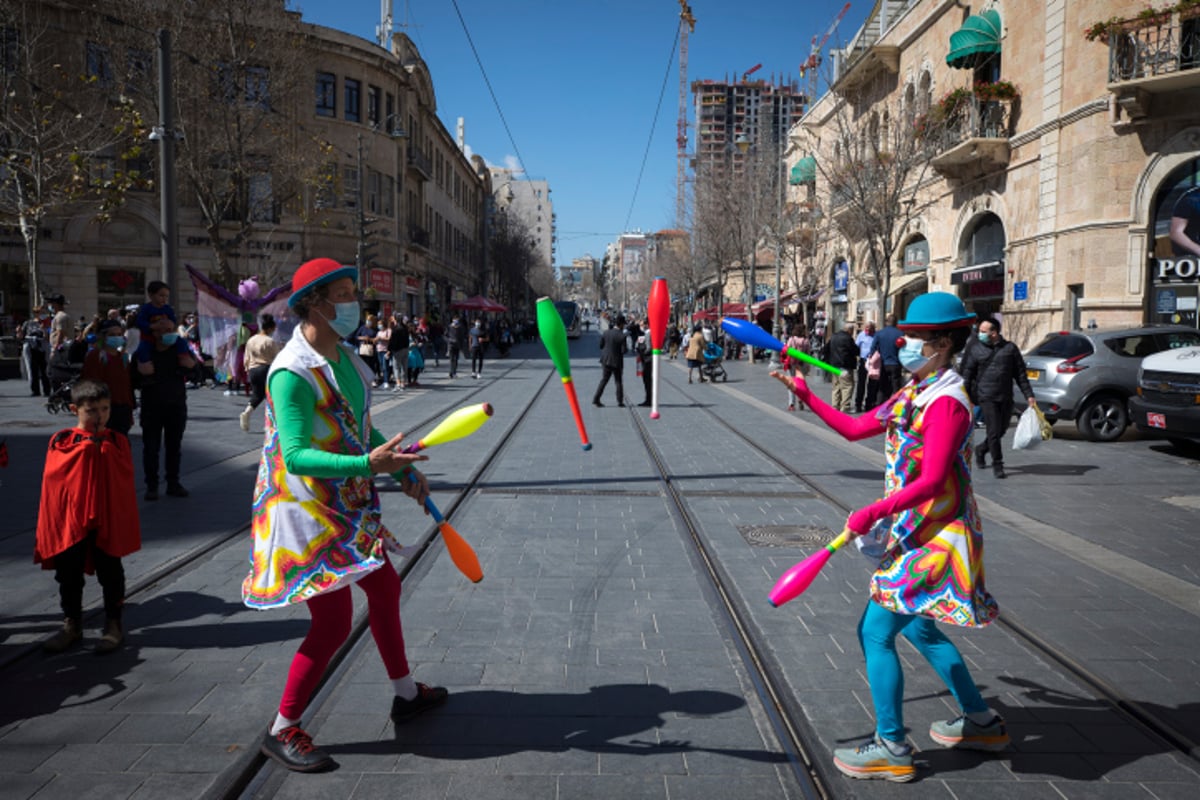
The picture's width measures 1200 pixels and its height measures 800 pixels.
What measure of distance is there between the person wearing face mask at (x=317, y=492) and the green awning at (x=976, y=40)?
24.4m

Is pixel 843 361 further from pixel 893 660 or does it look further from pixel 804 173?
pixel 804 173

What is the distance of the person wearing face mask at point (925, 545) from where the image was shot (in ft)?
10.5

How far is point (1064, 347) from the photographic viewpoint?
13906 millimetres

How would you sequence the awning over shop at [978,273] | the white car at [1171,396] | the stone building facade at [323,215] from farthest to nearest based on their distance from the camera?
the stone building facade at [323,215], the awning over shop at [978,273], the white car at [1171,396]

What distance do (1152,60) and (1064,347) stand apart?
8316mm

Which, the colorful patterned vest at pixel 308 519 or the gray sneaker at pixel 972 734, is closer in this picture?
the colorful patterned vest at pixel 308 519

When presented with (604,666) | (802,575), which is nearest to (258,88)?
(604,666)

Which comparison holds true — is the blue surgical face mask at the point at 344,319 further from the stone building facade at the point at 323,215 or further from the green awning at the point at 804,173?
the green awning at the point at 804,173

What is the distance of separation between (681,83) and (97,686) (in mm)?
147086

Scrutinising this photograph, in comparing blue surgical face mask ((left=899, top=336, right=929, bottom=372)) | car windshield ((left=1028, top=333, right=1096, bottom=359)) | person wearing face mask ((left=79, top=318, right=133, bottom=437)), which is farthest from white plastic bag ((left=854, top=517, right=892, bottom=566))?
car windshield ((left=1028, top=333, right=1096, bottom=359))

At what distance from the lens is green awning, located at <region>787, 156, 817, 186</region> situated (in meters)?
33.5

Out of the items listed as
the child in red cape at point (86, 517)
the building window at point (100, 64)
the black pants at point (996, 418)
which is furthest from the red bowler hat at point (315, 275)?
the building window at point (100, 64)

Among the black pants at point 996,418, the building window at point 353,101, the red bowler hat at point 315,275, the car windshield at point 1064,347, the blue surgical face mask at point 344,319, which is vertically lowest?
the black pants at point 996,418

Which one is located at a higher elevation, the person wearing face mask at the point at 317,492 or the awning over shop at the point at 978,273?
the awning over shop at the point at 978,273
